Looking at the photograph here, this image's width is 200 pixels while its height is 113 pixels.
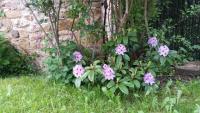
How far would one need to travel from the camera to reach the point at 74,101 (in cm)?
473

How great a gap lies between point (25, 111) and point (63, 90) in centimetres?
68

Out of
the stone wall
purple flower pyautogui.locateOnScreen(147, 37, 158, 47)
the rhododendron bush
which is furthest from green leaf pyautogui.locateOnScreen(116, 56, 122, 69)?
the stone wall

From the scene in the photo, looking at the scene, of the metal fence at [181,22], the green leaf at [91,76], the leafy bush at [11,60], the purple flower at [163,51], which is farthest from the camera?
the metal fence at [181,22]

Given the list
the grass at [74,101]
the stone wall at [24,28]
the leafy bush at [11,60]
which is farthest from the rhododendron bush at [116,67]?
the leafy bush at [11,60]

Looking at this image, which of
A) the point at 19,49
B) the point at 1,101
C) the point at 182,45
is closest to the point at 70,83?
the point at 1,101

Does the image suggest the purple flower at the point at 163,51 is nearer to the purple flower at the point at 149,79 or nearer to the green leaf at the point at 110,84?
the purple flower at the point at 149,79

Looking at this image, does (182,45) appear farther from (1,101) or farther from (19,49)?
(1,101)

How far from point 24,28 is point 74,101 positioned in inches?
84.0

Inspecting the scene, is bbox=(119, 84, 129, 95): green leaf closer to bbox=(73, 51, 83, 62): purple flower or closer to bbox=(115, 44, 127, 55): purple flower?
bbox=(115, 44, 127, 55): purple flower

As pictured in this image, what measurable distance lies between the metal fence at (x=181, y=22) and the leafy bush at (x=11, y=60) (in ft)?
7.74

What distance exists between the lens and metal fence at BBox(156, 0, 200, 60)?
24.0 ft

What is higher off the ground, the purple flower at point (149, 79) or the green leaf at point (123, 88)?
the purple flower at point (149, 79)

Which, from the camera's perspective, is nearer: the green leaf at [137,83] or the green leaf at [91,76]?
the green leaf at [91,76]

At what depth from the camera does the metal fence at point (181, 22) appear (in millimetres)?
7316
